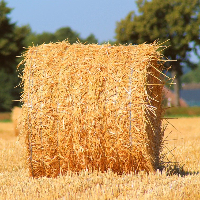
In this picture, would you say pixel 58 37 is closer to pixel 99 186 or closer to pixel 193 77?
pixel 99 186

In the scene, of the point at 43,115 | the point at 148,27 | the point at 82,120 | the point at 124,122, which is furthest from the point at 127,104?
the point at 148,27

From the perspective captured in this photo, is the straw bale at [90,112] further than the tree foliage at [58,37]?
No

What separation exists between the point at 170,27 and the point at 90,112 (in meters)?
34.1

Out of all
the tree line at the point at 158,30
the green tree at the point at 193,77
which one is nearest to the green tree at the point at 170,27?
the tree line at the point at 158,30

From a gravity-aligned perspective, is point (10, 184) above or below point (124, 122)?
below

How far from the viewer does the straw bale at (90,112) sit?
6695 millimetres

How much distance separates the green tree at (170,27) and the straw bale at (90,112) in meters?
31.3

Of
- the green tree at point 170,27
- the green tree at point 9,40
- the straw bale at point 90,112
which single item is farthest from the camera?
the green tree at point 170,27

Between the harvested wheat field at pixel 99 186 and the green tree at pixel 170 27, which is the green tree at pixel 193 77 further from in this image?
the harvested wheat field at pixel 99 186

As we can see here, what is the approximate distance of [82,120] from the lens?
6770 millimetres

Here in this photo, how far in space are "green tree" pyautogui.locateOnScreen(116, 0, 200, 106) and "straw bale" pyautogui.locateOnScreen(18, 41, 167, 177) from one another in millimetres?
31289

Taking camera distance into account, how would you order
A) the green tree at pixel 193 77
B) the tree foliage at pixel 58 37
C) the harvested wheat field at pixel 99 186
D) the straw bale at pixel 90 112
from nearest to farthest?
the harvested wheat field at pixel 99 186, the straw bale at pixel 90 112, the tree foliage at pixel 58 37, the green tree at pixel 193 77

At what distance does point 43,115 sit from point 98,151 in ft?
3.85

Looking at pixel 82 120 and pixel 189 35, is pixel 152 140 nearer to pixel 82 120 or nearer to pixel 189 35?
pixel 82 120
